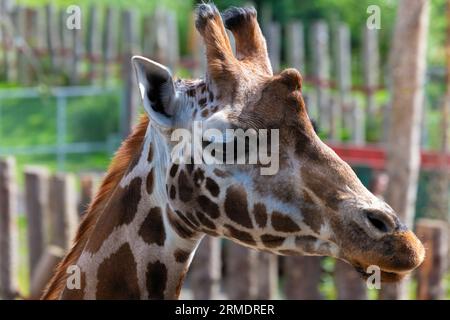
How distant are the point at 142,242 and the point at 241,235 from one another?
443 millimetres

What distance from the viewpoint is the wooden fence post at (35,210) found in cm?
1032

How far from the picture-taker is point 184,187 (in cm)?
386

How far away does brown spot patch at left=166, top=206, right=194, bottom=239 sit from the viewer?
3.93 m

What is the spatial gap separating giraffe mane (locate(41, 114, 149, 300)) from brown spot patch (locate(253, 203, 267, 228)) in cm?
73

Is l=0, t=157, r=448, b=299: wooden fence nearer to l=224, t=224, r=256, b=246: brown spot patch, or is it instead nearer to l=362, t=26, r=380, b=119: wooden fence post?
l=224, t=224, r=256, b=246: brown spot patch

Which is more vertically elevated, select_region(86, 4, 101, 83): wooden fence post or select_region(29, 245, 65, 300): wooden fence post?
select_region(86, 4, 101, 83): wooden fence post

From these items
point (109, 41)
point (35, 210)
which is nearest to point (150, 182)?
point (35, 210)

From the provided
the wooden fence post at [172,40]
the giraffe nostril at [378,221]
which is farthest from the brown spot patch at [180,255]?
the wooden fence post at [172,40]

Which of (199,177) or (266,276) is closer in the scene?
(199,177)

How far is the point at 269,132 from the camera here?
Result: 3721 mm

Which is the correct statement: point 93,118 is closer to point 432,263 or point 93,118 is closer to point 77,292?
point 432,263

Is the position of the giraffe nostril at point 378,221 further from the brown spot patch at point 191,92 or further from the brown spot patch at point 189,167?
the brown spot patch at point 191,92

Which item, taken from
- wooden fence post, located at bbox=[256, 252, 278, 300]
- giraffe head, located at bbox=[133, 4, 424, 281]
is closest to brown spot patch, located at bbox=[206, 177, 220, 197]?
giraffe head, located at bbox=[133, 4, 424, 281]
